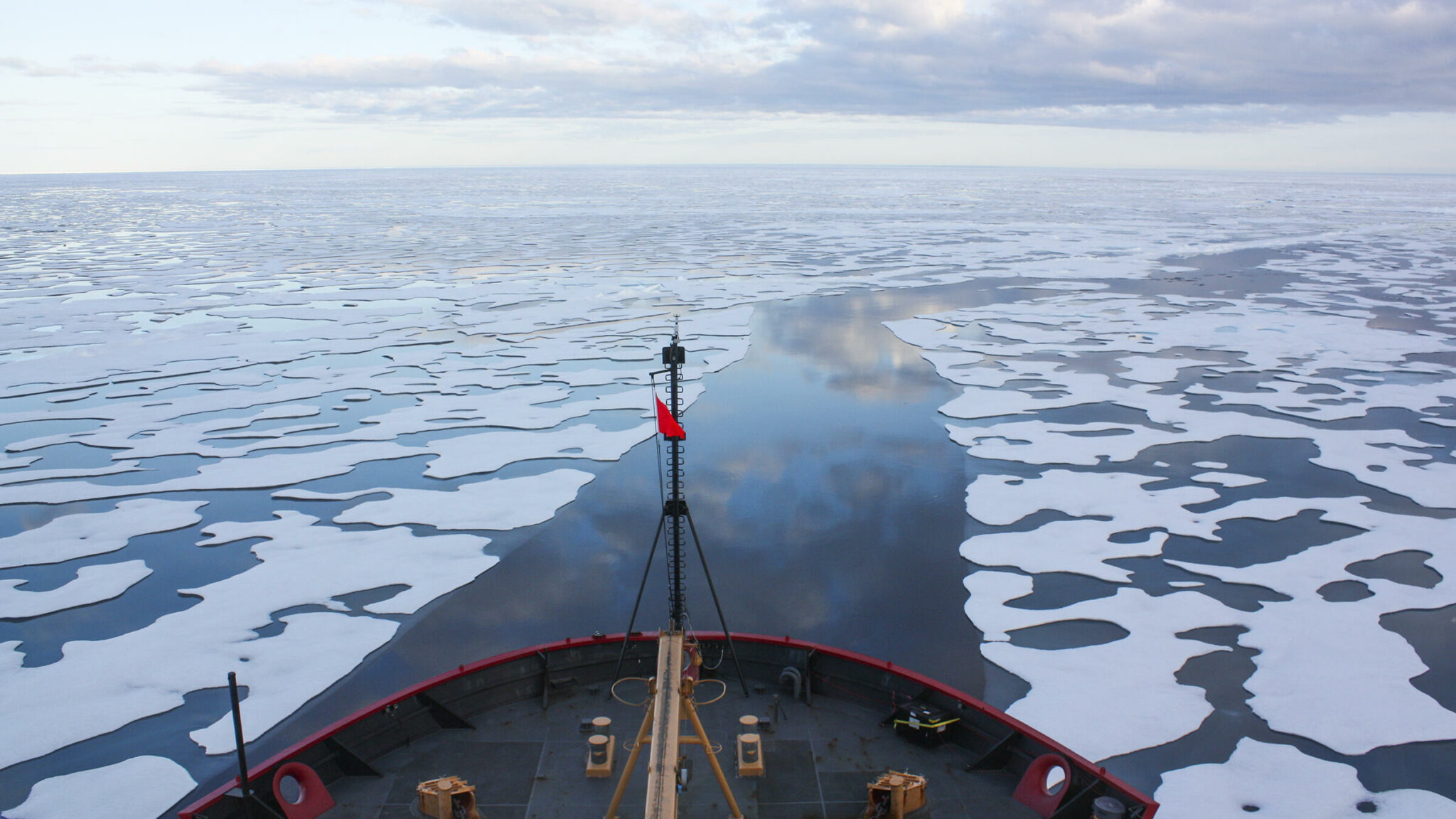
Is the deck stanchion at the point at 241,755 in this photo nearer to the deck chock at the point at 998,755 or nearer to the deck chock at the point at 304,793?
the deck chock at the point at 304,793

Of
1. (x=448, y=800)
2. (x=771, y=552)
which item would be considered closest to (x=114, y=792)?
(x=448, y=800)

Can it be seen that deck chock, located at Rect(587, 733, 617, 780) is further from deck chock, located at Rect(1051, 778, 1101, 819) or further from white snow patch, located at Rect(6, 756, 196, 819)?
white snow patch, located at Rect(6, 756, 196, 819)

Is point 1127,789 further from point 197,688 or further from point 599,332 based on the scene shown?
point 599,332

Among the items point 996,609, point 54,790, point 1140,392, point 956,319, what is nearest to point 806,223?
point 956,319

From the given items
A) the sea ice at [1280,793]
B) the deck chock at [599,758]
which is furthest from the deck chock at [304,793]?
the sea ice at [1280,793]

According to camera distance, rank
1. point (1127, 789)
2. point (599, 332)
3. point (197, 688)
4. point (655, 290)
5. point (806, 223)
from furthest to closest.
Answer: point (806, 223) → point (655, 290) → point (599, 332) → point (197, 688) → point (1127, 789)
